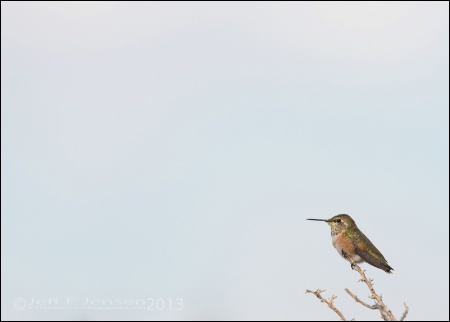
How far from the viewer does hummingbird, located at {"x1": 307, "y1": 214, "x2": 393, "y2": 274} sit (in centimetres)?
1348

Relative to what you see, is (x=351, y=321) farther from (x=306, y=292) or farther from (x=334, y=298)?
(x=306, y=292)

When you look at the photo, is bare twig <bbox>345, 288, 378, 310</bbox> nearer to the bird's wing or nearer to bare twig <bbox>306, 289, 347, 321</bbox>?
bare twig <bbox>306, 289, 347, 321</bbox>

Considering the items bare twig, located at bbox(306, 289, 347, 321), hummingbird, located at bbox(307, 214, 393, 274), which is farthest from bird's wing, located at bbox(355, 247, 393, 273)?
bare twig, located at bbox(306, 289, 347, 321)

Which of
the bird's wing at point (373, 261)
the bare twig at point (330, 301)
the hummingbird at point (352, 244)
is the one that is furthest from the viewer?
the hummingbird at point (352, 244)

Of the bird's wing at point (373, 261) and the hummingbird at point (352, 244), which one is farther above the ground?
the hummingbird at point (352, 244)

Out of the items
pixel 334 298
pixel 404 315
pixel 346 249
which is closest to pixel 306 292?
pixel 334 298

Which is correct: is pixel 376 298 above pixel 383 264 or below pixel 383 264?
below

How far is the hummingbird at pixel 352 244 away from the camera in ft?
44.2

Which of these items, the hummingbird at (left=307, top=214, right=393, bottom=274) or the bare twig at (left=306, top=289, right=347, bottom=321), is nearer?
the bare twig at (left=306, top=289, right=347, bottom=321)

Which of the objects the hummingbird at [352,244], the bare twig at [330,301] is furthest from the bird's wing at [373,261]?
the bare twig at [330,301]

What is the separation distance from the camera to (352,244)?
13.6 metres

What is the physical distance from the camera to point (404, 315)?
7184 mm

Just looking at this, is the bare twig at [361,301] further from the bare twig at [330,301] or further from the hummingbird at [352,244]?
the hummingbird at [352,244]

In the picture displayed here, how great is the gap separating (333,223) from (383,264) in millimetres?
1424
